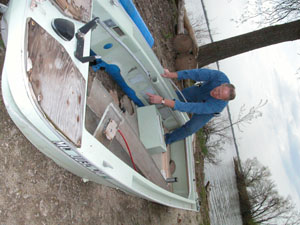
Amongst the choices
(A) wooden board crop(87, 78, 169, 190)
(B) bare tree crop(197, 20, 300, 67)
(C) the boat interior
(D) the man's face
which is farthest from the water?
(D) the man's face

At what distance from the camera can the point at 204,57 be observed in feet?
15.7

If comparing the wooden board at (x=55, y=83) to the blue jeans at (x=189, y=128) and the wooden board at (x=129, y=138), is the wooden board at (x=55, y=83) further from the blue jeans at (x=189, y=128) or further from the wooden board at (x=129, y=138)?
the blue jeans at (x=189, y=128)

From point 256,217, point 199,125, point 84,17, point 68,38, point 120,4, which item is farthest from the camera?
point 256,217

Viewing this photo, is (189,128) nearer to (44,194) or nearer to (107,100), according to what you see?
(107,100)

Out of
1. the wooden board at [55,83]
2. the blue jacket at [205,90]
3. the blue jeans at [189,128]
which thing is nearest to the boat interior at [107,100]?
the wooden board at [55,83]

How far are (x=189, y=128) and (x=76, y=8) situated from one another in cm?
191

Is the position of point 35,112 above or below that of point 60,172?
above

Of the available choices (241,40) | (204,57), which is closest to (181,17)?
(204,57)

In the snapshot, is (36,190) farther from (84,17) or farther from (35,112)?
(84,17)

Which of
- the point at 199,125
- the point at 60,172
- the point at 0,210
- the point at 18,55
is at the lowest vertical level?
the point at 199,125

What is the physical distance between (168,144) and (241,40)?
245 cm

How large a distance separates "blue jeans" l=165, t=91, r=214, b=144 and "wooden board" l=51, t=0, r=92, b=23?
1.71 meters

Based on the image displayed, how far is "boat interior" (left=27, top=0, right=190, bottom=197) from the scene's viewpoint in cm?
115

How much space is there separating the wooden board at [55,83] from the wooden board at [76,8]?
9.2 inches
